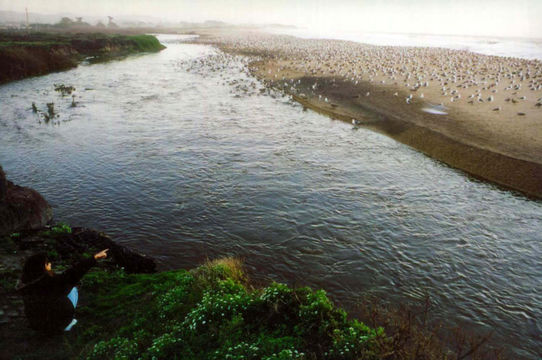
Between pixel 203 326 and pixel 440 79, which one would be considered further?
pixel 440 79

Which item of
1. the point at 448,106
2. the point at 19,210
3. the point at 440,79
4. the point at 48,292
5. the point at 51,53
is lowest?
the point at 19,210

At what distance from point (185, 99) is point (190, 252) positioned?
25554 mm

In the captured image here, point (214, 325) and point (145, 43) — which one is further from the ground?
point (145, 43)

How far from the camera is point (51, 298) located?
6.59m

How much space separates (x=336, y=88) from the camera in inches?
1414

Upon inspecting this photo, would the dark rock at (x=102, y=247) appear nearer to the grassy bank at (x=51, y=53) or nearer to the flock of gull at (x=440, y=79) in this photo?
the flock of gull at (x=440, y=79)

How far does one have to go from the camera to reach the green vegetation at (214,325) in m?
6.20

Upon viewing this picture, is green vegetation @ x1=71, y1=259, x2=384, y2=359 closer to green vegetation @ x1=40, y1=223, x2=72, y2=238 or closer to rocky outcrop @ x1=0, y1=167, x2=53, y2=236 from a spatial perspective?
green vegetation @ x1=40, y1=223, x2=72, y2=238

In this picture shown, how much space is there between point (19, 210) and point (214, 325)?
8840mm

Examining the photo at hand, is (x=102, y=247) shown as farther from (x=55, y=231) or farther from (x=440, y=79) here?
(x=440, y=79)

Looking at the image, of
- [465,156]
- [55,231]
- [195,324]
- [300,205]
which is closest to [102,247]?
[55,231]

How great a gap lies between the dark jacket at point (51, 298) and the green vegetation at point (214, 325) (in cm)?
69

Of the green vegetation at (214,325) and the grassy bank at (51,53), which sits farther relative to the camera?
the grassy bank at (51,53)

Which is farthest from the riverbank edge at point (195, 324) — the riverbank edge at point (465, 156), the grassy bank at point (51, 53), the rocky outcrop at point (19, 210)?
the grassy bank at point (51, 53)
